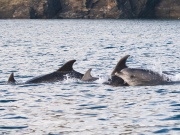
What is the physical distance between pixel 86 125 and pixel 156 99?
16.1ft

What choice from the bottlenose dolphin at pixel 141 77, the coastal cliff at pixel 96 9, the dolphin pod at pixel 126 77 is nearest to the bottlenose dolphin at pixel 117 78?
the dolphin pod at pixel 126 77

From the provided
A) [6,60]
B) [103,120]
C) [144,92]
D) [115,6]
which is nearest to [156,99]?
[144,92]

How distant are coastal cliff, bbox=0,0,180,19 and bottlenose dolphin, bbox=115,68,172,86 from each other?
142 metres

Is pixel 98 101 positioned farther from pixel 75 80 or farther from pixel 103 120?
pixel 75 80

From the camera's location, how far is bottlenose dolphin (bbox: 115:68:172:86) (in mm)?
27016

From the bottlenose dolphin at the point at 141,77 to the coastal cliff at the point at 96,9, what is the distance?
142 meters

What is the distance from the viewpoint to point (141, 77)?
1072 inches

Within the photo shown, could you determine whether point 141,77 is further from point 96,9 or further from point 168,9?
point 168,9

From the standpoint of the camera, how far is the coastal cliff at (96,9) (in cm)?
17062

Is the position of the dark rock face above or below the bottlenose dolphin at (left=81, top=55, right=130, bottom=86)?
above

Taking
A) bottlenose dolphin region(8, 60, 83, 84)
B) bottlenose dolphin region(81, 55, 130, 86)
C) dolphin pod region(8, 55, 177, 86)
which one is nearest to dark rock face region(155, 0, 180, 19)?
bottlenose dolphin region(8, 60, 83, 84)

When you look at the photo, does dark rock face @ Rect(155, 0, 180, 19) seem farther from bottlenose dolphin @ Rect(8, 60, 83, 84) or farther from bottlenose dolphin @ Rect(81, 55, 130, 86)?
bottlenose dolphin @ Rect(81, 55, 130, 86)

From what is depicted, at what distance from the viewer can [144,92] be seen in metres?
24.8

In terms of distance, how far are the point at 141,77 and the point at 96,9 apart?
14483 centimetres
